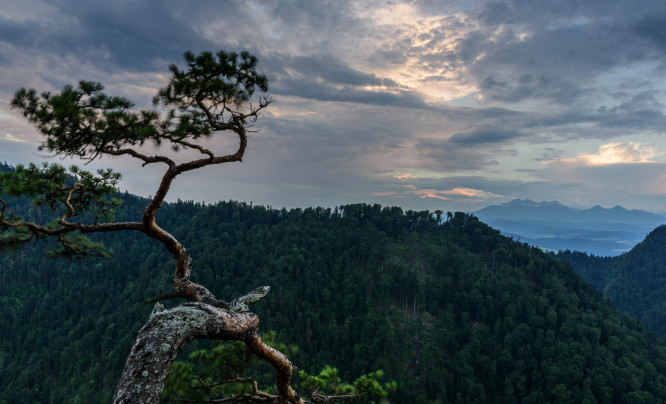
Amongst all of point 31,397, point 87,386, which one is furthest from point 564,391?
point 31,397

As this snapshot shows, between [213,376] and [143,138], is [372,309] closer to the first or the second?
[213,376]

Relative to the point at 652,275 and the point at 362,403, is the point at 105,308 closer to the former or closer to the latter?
the point at 362,403

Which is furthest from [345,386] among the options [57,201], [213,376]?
[57,201]

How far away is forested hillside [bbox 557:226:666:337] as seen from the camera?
389ft

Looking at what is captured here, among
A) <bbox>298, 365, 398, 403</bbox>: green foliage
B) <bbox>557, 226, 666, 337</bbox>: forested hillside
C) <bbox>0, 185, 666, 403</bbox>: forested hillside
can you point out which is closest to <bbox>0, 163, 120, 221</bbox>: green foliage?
<bbox>298, 365, 398, 403</bbox>: green foliage

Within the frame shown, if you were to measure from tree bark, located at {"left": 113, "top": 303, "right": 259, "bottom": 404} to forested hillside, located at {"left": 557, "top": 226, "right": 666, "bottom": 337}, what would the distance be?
149837mm

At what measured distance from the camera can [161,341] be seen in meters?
3.31

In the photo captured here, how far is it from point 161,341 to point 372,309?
84.5m

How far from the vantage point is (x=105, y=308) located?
91.6 m

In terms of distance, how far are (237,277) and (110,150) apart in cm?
9141

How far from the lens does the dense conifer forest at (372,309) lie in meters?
65.9

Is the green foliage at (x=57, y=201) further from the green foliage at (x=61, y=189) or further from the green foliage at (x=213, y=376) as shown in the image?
the green foliage at (x=213, y=376)

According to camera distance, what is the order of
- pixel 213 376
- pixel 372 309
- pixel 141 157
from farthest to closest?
1. pixel 372 309
2. pixel 213 376
3. pixel 141 157

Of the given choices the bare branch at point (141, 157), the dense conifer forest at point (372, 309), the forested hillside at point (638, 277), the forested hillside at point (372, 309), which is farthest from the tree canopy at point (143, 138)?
the forested hillside at point (638, 277)
